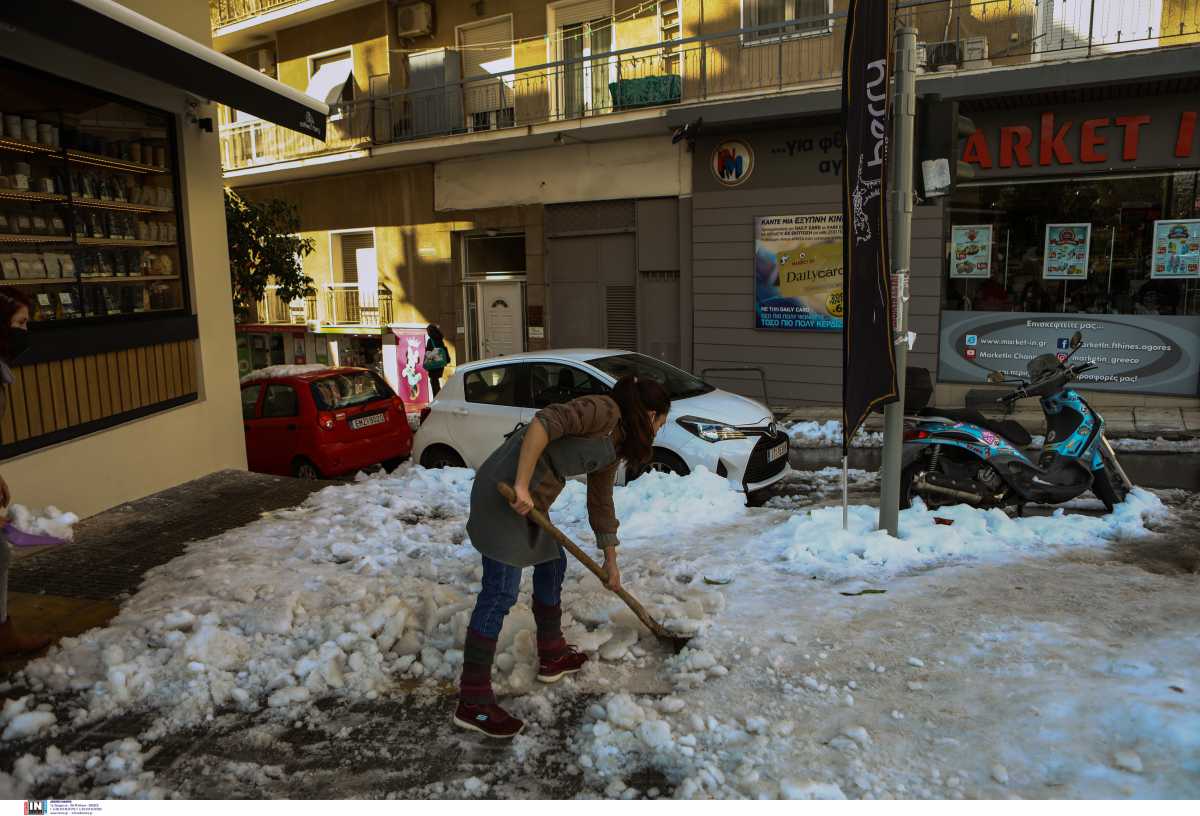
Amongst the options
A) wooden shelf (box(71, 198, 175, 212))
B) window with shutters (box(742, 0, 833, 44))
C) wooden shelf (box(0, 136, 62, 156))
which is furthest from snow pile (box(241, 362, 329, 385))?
window with shutters (box(742, 0, 833, 44))

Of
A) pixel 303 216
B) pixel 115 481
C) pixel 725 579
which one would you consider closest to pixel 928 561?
pixel 725 579

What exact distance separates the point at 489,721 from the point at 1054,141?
11169 mm

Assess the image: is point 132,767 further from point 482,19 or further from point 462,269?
point 482,19

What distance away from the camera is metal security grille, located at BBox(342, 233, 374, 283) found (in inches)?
745

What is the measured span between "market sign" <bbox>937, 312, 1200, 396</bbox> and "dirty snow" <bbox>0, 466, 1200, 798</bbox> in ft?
18.9

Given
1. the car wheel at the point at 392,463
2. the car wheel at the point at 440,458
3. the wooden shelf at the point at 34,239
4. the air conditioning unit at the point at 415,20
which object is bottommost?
the car wheel at the point at 392,463

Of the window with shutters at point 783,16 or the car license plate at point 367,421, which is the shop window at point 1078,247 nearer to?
the window with shutters at point 783,16

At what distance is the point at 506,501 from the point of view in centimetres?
362

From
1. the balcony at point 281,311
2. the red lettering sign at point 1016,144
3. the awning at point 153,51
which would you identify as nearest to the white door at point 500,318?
the balcony at point 281,311

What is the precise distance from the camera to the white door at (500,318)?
16703mm

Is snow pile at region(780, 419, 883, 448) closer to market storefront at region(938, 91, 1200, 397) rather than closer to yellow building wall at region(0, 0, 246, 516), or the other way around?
market storefront at region(938, 91, 1200, 397)

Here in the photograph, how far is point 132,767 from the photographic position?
3.33m

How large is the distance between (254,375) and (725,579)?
23.8 feet

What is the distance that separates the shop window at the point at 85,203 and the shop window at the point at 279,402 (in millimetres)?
1844
